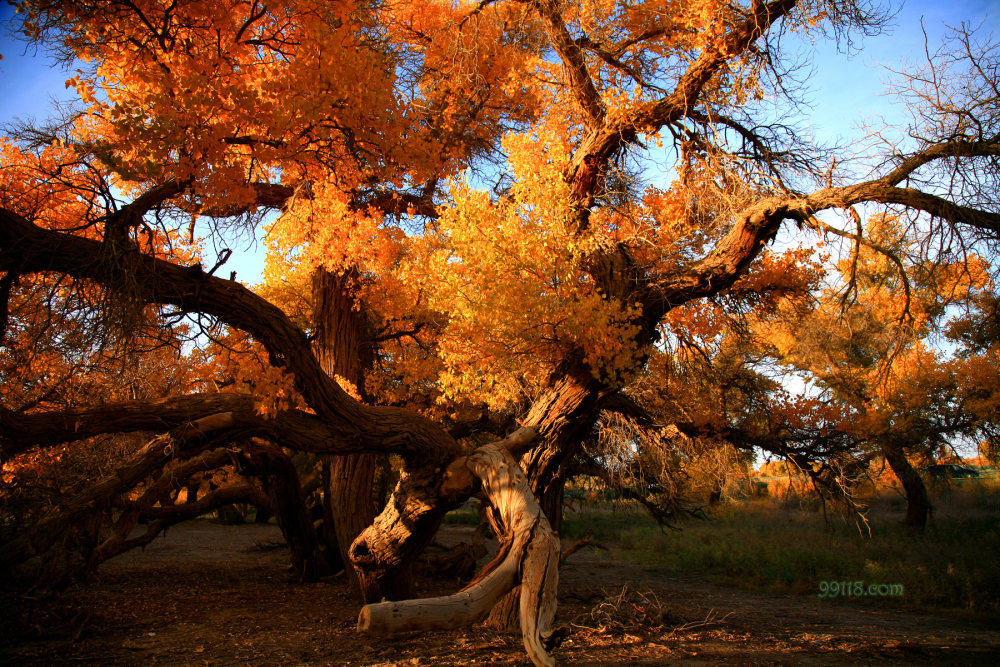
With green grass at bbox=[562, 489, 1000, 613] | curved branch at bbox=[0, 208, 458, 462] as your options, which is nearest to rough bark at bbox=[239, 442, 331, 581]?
curved branch at bbox=[0, 208, 458, 462]

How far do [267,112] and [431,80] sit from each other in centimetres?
369

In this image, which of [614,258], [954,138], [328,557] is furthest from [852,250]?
[328,557]

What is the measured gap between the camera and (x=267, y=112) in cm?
433

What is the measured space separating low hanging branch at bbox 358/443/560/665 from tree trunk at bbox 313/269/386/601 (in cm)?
541

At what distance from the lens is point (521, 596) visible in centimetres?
276

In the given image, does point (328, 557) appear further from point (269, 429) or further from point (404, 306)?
point (269, 429)

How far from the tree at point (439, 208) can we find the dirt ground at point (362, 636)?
0.83 meters

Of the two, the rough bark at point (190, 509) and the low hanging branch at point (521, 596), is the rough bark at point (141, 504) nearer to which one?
the rough bark at point (190, 509)

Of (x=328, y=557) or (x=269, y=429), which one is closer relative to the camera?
(x=269, y=429)

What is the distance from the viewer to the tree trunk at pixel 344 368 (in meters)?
8.88

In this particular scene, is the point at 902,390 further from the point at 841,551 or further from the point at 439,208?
the point at 439,208

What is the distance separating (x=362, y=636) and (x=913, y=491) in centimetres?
1673

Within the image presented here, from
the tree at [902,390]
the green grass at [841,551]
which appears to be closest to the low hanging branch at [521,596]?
the green grass at [841,551]

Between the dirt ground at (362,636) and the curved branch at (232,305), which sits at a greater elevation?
the curved branch at (232,305)
